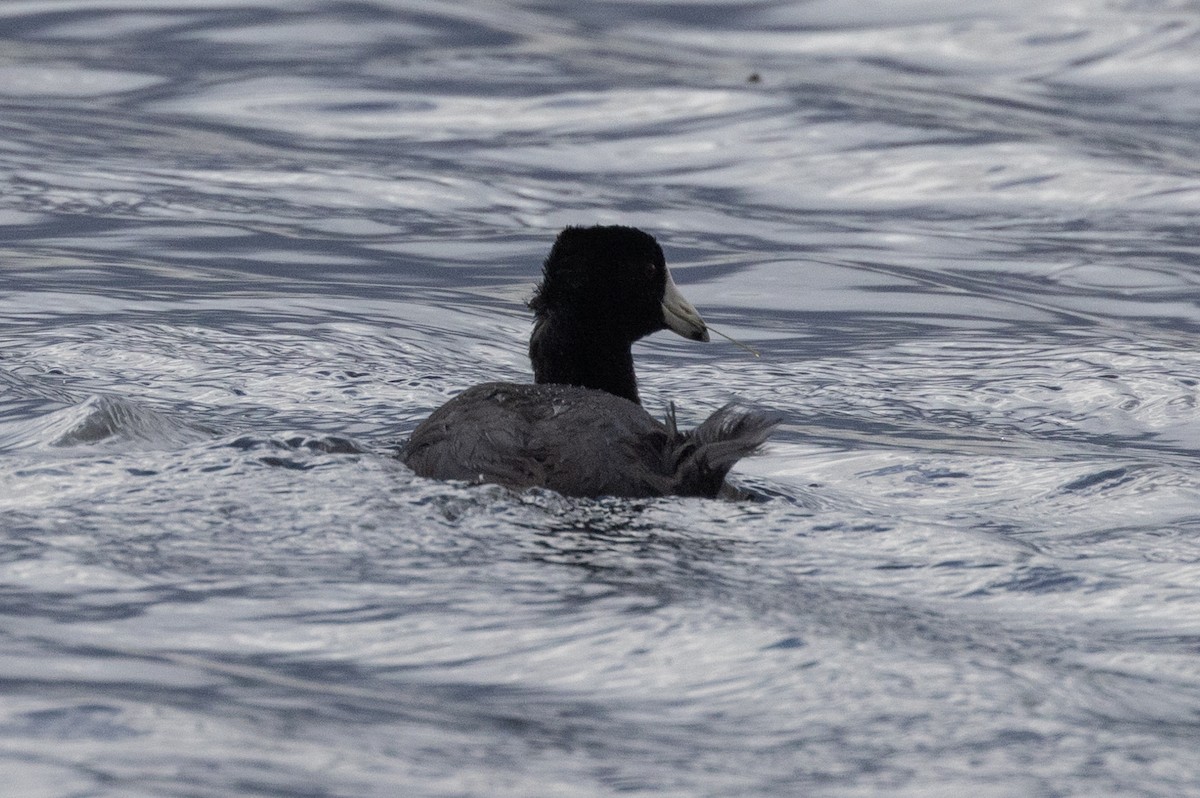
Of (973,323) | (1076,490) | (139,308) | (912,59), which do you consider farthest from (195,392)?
(912,59)

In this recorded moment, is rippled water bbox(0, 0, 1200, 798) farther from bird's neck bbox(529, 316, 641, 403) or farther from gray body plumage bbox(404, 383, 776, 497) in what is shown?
bird's neck bbox(529, 316, 641, 403)

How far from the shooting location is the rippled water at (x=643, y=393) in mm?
4098

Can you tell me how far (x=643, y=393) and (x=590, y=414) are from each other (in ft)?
7.71

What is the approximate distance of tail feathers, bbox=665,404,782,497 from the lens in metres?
5.41

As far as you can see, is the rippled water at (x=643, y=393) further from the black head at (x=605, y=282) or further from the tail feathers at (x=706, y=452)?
the black head at (x=605, y=282)

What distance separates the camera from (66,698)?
4102 millimetres

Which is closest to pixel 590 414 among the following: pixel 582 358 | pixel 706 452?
pixel 706 452

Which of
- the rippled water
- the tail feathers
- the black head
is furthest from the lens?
the black head

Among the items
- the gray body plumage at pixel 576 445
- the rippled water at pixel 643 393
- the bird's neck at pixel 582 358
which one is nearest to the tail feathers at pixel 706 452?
the gray body plumage at pixel 576 445

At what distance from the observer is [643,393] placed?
777 centimetres

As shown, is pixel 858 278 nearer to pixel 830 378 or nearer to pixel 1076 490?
pixel 830 378

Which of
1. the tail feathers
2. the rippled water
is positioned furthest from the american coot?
the rippled water

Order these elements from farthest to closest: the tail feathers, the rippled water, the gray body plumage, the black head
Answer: the black head → the tail feathers → the gray body plumage → the rippled water

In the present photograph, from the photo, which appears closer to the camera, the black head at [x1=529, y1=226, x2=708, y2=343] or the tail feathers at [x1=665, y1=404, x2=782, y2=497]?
the tail feathers at [x1=665, y1=404, x2=782, y2=497]
